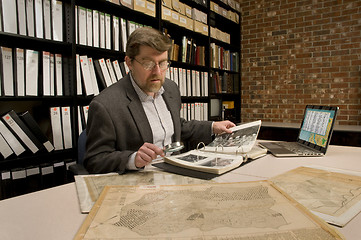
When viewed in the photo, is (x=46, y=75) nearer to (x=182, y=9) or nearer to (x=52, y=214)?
(x=52, y=214)

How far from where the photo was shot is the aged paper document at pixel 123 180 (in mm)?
812

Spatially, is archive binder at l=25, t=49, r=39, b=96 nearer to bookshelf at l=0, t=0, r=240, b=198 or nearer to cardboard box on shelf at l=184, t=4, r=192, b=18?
bookshelf at l=0, t=0, r=240, b=198

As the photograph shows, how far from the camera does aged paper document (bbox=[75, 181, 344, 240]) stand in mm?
538

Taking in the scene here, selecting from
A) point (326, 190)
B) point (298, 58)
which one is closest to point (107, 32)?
point (326, 190)

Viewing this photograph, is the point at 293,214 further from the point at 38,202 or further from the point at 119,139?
the point at 119,139

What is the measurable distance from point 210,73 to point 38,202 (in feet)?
9.19

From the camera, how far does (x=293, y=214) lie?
2.01 ft

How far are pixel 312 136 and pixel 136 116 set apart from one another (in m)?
0.97

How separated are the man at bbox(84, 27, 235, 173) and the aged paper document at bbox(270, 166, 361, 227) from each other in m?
0.47

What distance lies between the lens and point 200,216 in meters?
0.61

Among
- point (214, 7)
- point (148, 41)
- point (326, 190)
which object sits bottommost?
point (326, 190)

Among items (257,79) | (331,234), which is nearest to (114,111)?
(331,234)

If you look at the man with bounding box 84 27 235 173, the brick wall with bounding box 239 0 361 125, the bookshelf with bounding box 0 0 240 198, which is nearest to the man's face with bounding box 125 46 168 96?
the man with bounding box 84 27 235 173

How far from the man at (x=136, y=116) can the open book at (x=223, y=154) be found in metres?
0.08
